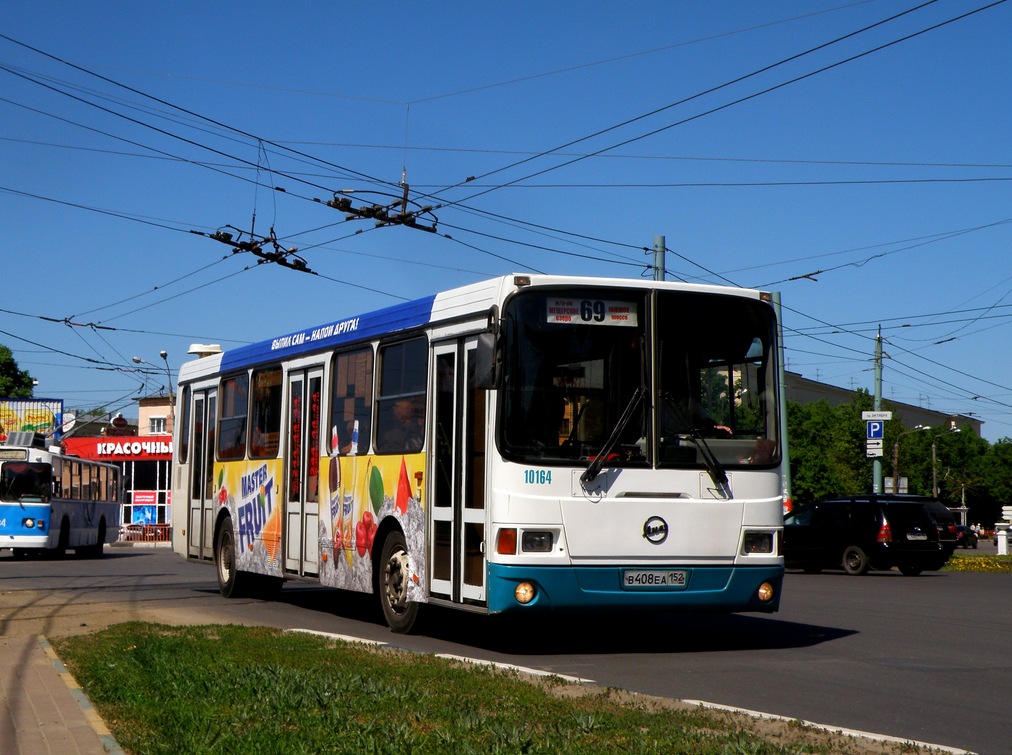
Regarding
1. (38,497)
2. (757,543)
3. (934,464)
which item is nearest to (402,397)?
(757,543)

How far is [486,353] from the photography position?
1109cm

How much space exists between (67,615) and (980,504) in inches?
4581

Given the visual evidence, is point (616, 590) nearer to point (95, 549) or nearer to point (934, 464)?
point (95, 549)

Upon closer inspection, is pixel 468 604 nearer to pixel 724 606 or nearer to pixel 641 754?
pixel 724 606

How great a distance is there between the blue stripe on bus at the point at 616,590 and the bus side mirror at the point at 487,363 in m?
1.46

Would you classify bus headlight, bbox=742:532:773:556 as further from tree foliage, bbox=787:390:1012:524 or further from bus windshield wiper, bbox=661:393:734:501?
tree foliage, bbox=787:390:1012:524

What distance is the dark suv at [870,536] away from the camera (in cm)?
2775

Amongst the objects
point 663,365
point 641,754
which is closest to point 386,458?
point 663,365

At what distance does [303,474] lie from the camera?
1579 centimetres

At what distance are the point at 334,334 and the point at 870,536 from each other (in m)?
16.1

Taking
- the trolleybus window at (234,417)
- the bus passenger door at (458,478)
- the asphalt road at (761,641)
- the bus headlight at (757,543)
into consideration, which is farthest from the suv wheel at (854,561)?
the bus passenger door at (458,478)

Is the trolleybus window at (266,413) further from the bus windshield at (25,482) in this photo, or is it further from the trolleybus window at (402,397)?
the bus windshield at (25,482)

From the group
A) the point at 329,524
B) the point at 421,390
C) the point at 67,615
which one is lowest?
the point at 67,615

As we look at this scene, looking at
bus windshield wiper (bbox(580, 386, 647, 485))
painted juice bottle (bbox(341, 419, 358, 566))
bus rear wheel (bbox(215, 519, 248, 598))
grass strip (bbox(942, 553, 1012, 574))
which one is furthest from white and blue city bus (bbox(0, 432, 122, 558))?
bus windshield wiper (bbox(580, 386, 647, 485))
